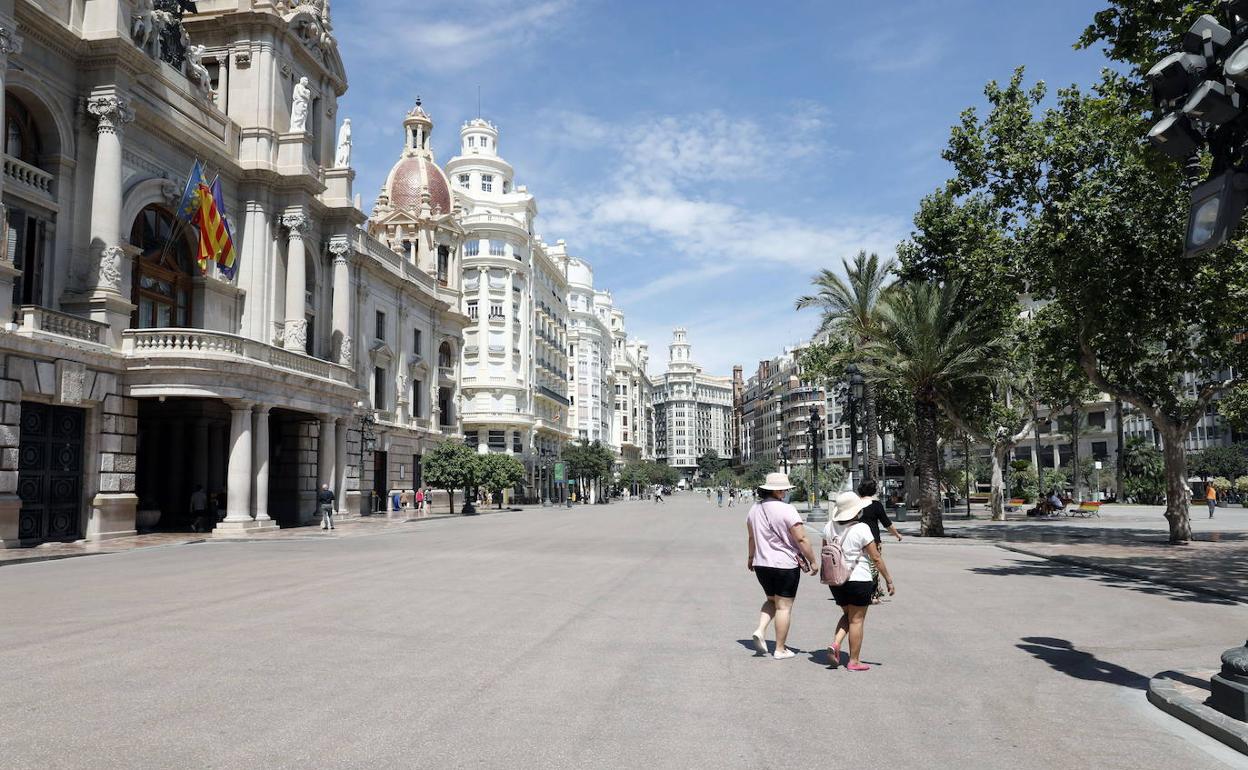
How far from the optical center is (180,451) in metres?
31.0

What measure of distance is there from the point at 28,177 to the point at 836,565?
23679 millimetres

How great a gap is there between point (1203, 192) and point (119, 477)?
25299 mm

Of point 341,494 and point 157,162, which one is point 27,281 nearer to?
point 157,162

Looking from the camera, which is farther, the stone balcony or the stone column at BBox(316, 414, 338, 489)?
the stone column at BBox(316, 414, 338, 489)

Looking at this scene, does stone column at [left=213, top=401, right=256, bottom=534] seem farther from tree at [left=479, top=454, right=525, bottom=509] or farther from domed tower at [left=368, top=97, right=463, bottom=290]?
domed tower at [left=368, top=97, right=463, bottom=290]

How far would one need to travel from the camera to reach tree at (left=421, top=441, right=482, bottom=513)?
45.4m

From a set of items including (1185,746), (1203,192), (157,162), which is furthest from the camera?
(157,162)

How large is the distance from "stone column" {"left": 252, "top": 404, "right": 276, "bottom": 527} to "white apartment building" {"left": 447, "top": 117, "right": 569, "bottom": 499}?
118 feet

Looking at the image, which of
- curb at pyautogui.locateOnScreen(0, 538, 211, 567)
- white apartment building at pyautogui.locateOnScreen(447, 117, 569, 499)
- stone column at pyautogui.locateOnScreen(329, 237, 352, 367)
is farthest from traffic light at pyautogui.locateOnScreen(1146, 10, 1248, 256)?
white apartment building at pyautogui.locateOnScreen(447, 117, 569, 499)

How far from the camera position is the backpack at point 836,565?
7246 mm

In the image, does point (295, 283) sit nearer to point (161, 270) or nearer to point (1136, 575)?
point (161, 270)

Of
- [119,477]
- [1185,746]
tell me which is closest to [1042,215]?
[1185,746]

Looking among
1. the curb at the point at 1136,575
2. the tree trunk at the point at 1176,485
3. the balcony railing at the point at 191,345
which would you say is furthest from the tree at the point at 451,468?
the tree trunk at the point at 1176,485

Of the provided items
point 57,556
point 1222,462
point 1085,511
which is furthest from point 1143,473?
point 57,556
